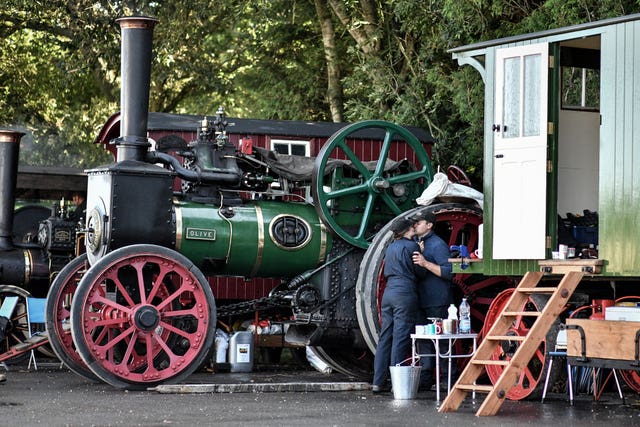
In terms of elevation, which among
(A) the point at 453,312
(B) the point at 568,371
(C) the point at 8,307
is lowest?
(B) the point at 568,371

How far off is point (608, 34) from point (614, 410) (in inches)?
130

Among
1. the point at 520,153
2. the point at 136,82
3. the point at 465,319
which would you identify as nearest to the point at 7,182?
the point at 136,82

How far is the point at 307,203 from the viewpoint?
1464 cm

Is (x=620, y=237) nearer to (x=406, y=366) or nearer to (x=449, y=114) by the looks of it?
(x=406, y=366)

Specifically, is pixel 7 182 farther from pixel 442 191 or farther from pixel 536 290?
pixel 536 290

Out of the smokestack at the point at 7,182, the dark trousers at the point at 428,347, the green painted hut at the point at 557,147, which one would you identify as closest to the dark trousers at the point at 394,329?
the dark trousers at the point at 428,347

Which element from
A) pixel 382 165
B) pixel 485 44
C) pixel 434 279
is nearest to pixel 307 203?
pixel 382 165

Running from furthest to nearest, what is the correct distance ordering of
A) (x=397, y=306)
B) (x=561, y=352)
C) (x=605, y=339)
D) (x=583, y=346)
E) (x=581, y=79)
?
1. (x=581, y=79)
2. (x=397, y=306)
3. (x=561, y=352)
4. (x=583, y=346)
5. (x=605, y=339)

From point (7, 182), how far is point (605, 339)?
9.97 m

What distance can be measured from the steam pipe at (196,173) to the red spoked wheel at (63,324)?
5.01 feet

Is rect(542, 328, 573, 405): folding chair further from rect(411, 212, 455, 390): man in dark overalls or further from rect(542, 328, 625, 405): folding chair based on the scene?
rect(411, 212, 455, 390): man in dark overalls

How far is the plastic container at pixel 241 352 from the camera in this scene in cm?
1603

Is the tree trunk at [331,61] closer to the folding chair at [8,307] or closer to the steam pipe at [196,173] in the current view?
the folding chair at [8,307]

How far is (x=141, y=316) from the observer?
1283 centimetres
